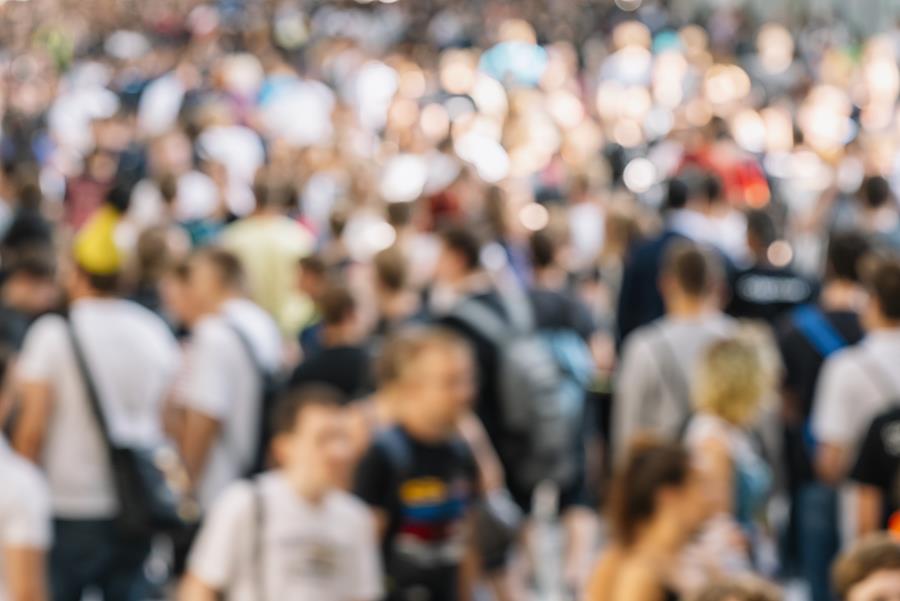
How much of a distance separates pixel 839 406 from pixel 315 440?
6.71 feet

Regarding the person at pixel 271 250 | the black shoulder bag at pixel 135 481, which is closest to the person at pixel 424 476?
the black shoulder bag at pixel 135 481

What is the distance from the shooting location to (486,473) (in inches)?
229

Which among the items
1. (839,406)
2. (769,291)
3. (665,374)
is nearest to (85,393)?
(665,374)

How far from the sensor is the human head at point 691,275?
22.7ft

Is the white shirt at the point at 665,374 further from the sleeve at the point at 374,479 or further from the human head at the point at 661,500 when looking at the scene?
the human head at the point at 661,500

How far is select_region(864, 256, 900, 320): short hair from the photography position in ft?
20.4

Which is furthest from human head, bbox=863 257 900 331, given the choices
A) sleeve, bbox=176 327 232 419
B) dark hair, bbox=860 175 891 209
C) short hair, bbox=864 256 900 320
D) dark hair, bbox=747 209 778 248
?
dark hair, bbox=860 175 891 209

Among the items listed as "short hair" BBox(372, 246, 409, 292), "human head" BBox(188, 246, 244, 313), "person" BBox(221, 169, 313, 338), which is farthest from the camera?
"person" BBox(221, 169, 313, 338)

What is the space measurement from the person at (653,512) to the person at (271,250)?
4521 millimetres

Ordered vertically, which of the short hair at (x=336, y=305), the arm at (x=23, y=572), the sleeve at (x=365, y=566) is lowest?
the sleeve at (x=365, y=566)

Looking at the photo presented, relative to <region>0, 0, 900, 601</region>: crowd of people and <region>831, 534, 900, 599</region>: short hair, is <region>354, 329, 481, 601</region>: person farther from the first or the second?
<region>831, 534, 900, 599</region>: short hair

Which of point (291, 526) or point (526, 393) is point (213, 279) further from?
point (291, 526)

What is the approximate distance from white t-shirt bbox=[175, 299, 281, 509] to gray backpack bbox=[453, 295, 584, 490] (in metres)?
0.92

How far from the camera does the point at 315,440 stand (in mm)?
4969
